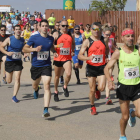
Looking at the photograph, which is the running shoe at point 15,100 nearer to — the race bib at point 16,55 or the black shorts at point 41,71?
the race bib at point 16,55

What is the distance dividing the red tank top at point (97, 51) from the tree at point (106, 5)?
19.0 metres

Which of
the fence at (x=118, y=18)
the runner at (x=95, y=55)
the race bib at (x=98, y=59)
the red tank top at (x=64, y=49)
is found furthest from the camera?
the fence at (x=118, y=18)

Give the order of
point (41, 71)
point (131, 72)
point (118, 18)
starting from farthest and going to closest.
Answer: point (118, 18), point (41, 71), point (131, 72)

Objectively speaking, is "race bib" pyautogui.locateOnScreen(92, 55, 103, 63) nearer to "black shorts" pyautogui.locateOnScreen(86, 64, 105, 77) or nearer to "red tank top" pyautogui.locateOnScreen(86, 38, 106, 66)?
"red tank top" pyautogui.locateOnScreen(86, 38, 106, 66)

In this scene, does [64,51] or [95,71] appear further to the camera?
[64,51]

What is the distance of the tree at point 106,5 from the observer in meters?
26.7

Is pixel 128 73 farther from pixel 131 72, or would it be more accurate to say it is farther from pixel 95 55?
pixel 95 55

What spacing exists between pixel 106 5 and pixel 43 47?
64.1 feet

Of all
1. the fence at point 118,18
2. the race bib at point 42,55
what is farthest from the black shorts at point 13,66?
the fence at point 118,18

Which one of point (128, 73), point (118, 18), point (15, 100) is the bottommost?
point (15, 100)

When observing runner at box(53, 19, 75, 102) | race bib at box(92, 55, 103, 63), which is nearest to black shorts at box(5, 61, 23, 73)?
runner at box(53, 19, 75, 102)

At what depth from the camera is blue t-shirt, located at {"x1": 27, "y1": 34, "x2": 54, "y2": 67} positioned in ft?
26.2

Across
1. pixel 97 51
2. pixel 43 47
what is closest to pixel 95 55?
pixel 97 51

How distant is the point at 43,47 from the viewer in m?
8.03
